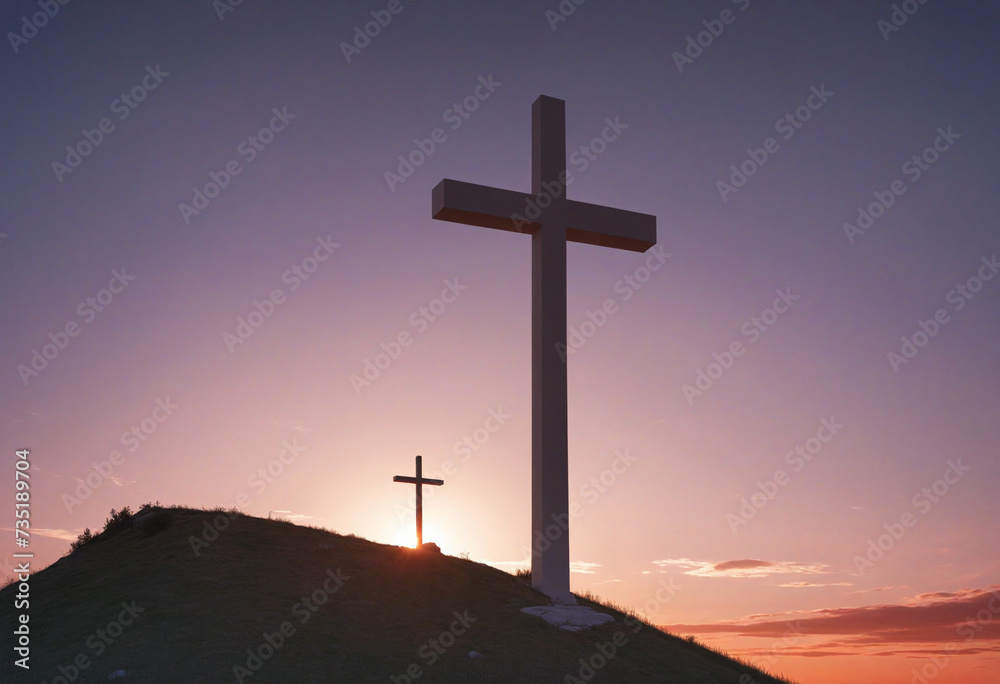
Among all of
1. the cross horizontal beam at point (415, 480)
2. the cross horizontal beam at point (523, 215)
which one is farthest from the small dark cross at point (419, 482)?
the cross horizontal beam at point (523, 215)

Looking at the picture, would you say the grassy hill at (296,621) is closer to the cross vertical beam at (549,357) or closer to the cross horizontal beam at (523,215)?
the cross vertical beam at (549,357)

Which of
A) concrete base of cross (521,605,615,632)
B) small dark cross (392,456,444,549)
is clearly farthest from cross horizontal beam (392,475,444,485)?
concrete base of cross (521,605,615,632)

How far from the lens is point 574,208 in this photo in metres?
17.9

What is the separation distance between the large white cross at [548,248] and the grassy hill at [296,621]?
1.23m

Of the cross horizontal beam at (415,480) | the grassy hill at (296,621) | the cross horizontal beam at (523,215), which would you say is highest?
the cross horizontal beam at (523,215)

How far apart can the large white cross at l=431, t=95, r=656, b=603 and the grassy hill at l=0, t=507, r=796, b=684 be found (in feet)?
4.03

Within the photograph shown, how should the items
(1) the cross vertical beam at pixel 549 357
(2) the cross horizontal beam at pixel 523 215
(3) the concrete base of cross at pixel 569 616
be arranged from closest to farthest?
(3) the concrete base of cross at pixel 569 616
(1) the cross vertical beam at pixel 549 357
(2) the cross horizontal beam at pixel 523 215

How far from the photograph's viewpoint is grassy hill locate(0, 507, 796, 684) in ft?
36.9

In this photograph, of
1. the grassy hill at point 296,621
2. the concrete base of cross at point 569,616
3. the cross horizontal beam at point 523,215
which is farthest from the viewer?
the cross horizontal beam at point 523,215

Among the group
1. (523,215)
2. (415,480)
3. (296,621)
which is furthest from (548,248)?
(296,621)

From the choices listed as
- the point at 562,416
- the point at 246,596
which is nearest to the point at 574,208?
the point at 562,416

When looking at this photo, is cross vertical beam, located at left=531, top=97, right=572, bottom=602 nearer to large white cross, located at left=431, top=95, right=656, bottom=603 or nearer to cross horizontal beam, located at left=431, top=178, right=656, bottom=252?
large white cross, located at left=431, top=95, right=656, bottom=603

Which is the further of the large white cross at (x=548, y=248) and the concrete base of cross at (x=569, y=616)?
the large white cross at (x=548, y=248)

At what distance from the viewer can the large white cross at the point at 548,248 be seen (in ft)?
53.1
